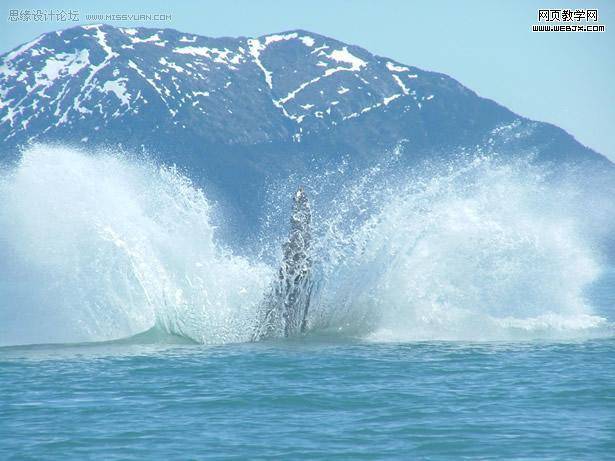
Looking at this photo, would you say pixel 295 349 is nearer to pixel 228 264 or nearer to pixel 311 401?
pixel 228 264

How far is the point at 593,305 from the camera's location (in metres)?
64.1

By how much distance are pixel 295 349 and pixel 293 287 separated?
13.3ft

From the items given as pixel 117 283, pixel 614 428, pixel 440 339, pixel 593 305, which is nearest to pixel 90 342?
pixel 117 283

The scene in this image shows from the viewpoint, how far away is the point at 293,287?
39.0 metres

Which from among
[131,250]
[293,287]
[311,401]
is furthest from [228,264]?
[311,401]

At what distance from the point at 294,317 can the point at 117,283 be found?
22.5 feet

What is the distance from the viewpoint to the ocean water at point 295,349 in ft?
74.7

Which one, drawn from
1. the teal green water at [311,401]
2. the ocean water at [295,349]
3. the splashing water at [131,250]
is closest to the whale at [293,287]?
the ocean water at [295,349]

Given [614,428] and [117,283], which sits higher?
[117,283]

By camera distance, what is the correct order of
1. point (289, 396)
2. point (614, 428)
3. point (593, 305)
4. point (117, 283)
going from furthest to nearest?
point (593, 305) → point (117, 283) → point (289, 396) → point (614, 428)

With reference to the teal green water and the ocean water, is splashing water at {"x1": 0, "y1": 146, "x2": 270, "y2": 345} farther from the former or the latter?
the teal green water

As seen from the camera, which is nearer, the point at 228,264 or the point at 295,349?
the point at 295,349

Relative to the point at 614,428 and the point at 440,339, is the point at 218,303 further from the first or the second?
the point at 614,428

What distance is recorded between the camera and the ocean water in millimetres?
22766
